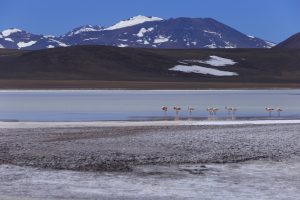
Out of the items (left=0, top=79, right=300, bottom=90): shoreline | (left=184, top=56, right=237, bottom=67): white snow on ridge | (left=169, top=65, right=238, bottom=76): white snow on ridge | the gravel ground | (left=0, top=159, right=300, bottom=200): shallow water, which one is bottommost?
(left=0, top=159, right=300, bottom=200): shallow water

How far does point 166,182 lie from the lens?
41.8 feet

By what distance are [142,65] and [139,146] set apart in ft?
358

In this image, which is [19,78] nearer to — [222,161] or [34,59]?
[34,59]

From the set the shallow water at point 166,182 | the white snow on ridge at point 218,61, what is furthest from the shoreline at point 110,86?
the shallow water at point 166,182

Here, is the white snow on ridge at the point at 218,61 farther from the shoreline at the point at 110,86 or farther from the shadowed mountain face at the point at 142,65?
the shoreline at the point at 110,86

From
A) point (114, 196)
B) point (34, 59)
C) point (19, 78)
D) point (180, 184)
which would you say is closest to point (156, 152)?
point (180, 184)

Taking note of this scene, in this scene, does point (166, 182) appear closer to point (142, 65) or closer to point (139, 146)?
point (139, 146)

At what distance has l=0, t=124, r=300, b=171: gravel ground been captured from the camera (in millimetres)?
15109

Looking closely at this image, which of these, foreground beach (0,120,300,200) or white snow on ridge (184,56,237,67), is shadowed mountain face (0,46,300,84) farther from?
foreground beach (0,120,300,200)

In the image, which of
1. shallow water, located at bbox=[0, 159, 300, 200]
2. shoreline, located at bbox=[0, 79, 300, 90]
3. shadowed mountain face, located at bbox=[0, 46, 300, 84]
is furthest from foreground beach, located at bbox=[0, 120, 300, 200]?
shadowed mountain face, located at bbox=[0, 46, 300, 84]

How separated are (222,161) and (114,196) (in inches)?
161

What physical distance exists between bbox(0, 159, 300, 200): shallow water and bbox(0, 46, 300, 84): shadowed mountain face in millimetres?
89603

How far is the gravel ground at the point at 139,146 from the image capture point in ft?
49.6

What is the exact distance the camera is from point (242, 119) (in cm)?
2839
